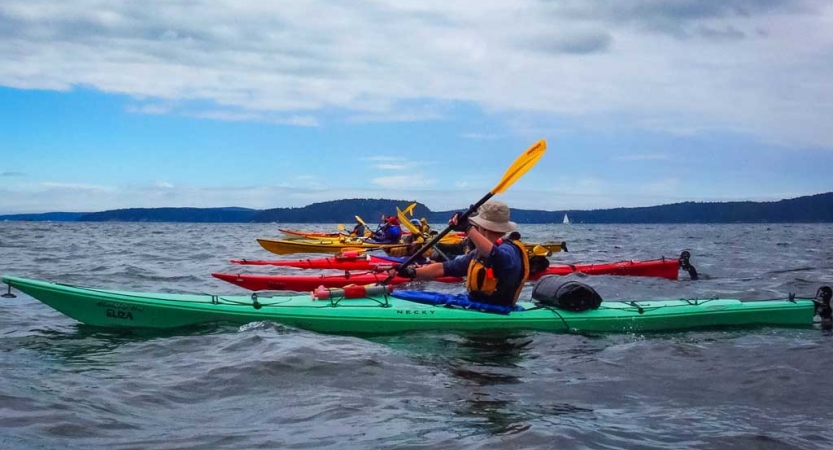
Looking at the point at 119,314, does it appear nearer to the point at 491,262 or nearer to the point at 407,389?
the point at 407,389

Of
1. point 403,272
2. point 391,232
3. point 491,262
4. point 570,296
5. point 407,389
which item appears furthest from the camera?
point 391,232

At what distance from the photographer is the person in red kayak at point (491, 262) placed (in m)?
6.36

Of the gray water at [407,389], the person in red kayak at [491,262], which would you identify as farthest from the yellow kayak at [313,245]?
the gray water at [407,389]

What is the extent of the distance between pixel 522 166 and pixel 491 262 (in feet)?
5.58

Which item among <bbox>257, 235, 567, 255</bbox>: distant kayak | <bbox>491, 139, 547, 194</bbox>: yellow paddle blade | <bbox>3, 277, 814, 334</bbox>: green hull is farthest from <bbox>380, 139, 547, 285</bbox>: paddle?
<bbox>257, 235, 567, 255</bbox>: distant kayak

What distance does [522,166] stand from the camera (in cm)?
787

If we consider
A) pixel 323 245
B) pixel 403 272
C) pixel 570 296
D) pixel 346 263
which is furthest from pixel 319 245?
pixel 570 296

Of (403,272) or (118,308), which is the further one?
(403,272)

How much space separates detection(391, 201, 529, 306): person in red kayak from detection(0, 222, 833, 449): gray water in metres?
0.43

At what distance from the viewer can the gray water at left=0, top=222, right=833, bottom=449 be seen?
12.7 ft

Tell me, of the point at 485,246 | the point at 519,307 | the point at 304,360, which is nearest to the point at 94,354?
the point at 304,360

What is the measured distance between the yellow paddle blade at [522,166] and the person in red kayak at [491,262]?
0.83 metres

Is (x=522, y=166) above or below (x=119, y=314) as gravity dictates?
above

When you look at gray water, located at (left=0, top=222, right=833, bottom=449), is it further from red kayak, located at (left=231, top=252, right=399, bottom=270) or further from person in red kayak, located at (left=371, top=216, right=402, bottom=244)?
person in red kayak, located at (left=371, top=216, right=402, bottom=244)
